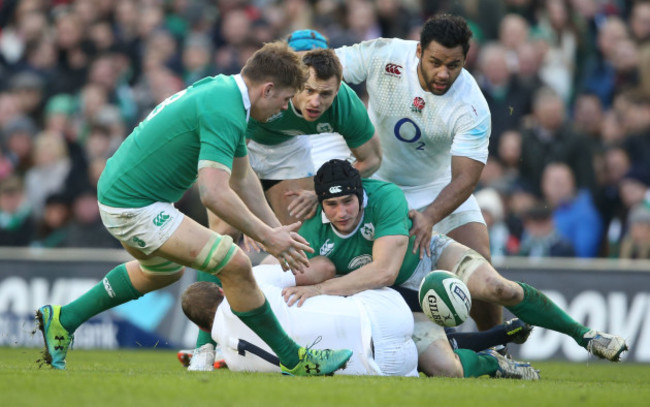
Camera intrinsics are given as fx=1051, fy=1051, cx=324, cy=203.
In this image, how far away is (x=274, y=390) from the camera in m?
5.86

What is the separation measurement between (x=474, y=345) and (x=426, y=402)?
2.83 metres

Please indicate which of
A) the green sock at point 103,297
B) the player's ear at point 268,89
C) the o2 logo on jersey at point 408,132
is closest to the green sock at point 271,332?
the green sock at point 103,297

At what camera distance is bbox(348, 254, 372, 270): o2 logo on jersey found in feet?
26.3

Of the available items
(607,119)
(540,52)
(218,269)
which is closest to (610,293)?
(607,119)

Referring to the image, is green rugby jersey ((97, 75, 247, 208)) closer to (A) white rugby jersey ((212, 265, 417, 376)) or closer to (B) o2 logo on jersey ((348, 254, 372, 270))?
(A) white rugby jersey ((212, 265, 417, 376))

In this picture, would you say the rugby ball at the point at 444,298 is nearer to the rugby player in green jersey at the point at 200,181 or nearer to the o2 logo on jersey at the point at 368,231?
the o2 logo on jersey at the point at 368,231

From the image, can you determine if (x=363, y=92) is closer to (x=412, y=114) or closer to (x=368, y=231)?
(x=412, y=114)

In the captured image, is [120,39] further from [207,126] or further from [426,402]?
[426,402]

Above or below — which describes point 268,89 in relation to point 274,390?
above

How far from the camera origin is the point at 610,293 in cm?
1142

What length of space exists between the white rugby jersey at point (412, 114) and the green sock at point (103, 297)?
2.54 m

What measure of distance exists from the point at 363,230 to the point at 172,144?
5.97ft

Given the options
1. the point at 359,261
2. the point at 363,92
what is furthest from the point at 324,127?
the point at 363,92

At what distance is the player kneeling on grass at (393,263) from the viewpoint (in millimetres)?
7660
